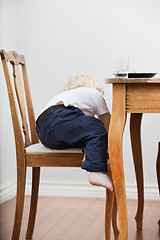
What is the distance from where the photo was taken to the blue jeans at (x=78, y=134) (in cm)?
169

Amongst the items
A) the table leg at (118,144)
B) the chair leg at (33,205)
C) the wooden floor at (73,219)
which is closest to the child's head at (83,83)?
the chair leg at (33,205)

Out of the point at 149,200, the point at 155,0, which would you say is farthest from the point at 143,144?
the point at 155,0

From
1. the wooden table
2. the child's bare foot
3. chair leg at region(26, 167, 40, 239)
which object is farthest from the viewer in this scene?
chair leg at region(26, 167, 40, 239)

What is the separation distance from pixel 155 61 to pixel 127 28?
335 millimetres

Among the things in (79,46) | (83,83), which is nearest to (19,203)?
(83,83)

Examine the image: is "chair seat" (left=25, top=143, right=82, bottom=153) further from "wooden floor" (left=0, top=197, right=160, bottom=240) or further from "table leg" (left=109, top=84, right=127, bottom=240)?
"wooden floor" (left=0, top=197, right=160, bottom=240)

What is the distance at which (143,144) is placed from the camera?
293 centimetres

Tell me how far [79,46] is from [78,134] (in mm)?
1358

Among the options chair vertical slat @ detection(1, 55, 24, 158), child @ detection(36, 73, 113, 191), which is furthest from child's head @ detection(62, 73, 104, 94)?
chair vertical slat @ detection(1, 55, 24, 158)

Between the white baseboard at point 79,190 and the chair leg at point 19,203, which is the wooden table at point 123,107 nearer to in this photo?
the chair leg at point 19,203

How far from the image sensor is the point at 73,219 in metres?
2.39

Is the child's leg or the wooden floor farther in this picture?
the wooden floor

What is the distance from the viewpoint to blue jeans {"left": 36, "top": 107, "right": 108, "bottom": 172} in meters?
1.69

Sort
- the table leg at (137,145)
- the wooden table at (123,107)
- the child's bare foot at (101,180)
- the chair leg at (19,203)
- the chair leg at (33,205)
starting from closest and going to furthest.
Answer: the wooden table at (123,107) → the child's bare foot at (101,180) → the chair leg at (19,203) → the chair leg at (33,205) → the table leg at (137,145)
